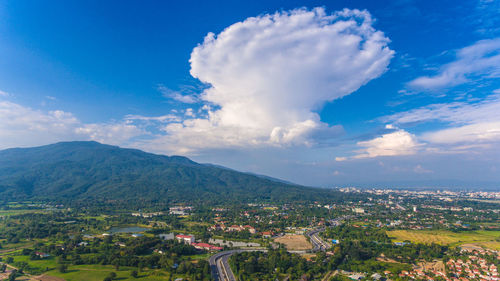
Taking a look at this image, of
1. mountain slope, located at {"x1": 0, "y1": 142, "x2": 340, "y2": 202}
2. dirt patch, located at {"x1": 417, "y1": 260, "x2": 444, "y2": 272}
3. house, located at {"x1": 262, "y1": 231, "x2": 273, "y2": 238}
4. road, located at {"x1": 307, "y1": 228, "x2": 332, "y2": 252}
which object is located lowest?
road, located at {"x1": 307, "y1": 228, "x2": 332, "y2": 252}

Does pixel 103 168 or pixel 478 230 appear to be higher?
pixel 103 168

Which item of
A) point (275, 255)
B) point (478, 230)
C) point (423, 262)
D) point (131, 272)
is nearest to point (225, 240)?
point (275, 255)

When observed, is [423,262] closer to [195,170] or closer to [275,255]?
[275,255]

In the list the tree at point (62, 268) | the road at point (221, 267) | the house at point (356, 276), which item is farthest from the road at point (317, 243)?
the tree at point (62, 268)

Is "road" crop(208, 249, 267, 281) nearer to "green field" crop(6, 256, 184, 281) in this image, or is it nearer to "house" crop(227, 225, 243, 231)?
"green field" crop(6, 256, 184, 281)

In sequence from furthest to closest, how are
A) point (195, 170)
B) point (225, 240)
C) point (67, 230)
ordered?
point (195, 170) → point (67, 230) → point (225, 240)

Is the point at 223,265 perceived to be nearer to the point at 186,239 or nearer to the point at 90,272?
the point at 186,239

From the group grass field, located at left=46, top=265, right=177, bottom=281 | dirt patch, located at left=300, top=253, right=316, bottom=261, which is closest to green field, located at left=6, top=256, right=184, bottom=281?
grass field, located at left=46, top=265, right=177, bottom=281
